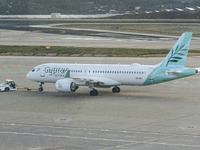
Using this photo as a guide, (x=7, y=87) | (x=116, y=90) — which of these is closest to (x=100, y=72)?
(x=116, y=90)

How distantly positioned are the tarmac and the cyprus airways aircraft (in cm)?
158

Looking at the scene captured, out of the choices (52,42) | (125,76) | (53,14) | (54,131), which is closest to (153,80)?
(125,76)

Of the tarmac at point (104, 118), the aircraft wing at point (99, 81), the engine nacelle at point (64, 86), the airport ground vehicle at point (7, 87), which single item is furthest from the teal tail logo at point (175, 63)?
the airport ground vehicle at point (7, 87)

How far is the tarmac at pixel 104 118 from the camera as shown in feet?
116

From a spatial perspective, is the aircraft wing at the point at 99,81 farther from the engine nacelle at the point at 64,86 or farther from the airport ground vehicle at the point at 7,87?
the airport ground vehicle at the point at 7,87

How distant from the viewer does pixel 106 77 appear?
5788cm

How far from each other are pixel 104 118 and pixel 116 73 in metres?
13.0

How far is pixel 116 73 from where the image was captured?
57.1 meters

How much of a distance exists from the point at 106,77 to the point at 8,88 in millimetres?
13556

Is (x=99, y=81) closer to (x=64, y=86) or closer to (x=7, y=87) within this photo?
(x=64, y=86)

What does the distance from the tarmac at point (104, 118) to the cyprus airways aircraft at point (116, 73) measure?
1583 millimetres

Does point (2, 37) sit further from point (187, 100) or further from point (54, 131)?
point (54, 131)

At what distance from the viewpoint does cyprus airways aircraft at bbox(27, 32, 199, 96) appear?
53844 millimetres

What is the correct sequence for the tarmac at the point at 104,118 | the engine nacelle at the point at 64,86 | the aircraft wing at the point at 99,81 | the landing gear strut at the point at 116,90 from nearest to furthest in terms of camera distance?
the tarmac at the point at 104,118, the engine nacelle at the point at 64,86, the aircraft wing at the point at 99,81, the landing gear strut at the point at 116,90
